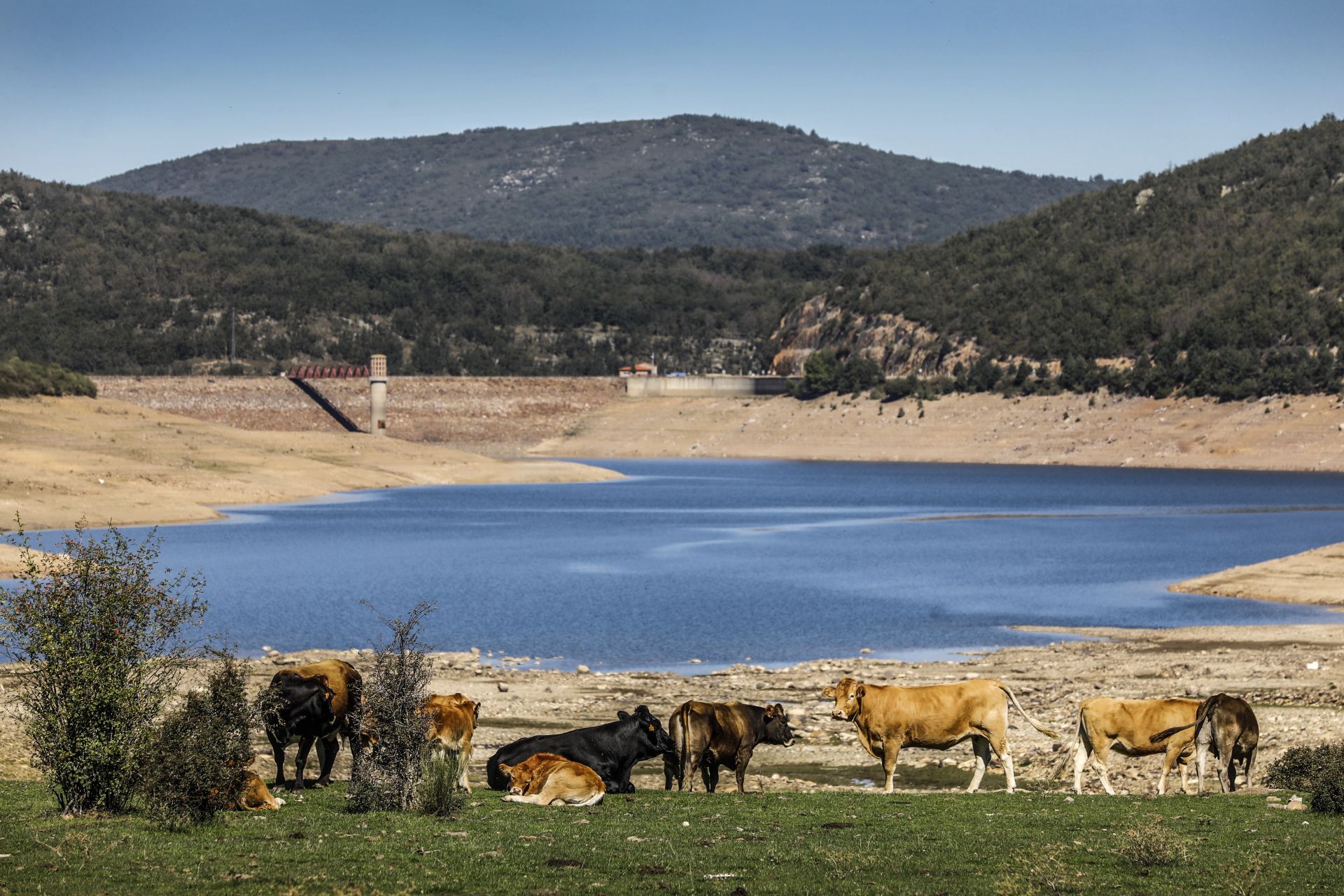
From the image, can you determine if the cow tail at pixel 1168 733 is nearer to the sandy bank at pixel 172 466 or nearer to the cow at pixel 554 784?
the cow at pixel 554 784

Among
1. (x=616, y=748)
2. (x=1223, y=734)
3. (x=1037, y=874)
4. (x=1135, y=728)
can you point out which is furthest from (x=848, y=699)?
(x=1037, y=874)

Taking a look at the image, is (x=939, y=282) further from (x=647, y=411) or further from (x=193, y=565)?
(x=193, y=565)

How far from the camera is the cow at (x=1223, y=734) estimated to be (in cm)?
1789

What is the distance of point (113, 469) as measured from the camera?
3100 inches

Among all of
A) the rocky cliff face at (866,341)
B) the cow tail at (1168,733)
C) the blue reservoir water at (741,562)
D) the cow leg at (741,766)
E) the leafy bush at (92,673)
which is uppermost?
the rocky cliff face at (866,341)

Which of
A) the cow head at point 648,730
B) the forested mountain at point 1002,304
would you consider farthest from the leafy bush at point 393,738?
the forested mountain at point 1002,304

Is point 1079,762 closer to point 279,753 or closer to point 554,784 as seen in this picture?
point 554,784

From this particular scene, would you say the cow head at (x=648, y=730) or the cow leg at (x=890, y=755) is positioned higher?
the cow head at (x=648, y=730)

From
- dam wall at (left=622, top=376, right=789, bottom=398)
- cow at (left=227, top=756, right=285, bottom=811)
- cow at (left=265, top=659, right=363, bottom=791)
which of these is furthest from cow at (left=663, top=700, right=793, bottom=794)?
dam wall at (left=622, top=376, right=789, bottom=398)

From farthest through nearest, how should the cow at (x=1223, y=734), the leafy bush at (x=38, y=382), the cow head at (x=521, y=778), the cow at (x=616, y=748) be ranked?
1. the leafy bush at (x=38, y=382)
2. the cow at (x=1223, y=734)
3. the cow at (x=616, y=748)
4. the cow head at (x=521, y=778)

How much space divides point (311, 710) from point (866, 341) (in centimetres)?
15446

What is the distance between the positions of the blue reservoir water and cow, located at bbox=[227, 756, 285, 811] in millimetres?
11537

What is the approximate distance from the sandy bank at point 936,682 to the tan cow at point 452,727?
7.36ft

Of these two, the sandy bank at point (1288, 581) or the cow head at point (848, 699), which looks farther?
the sandy bank at point (1288, 581)
